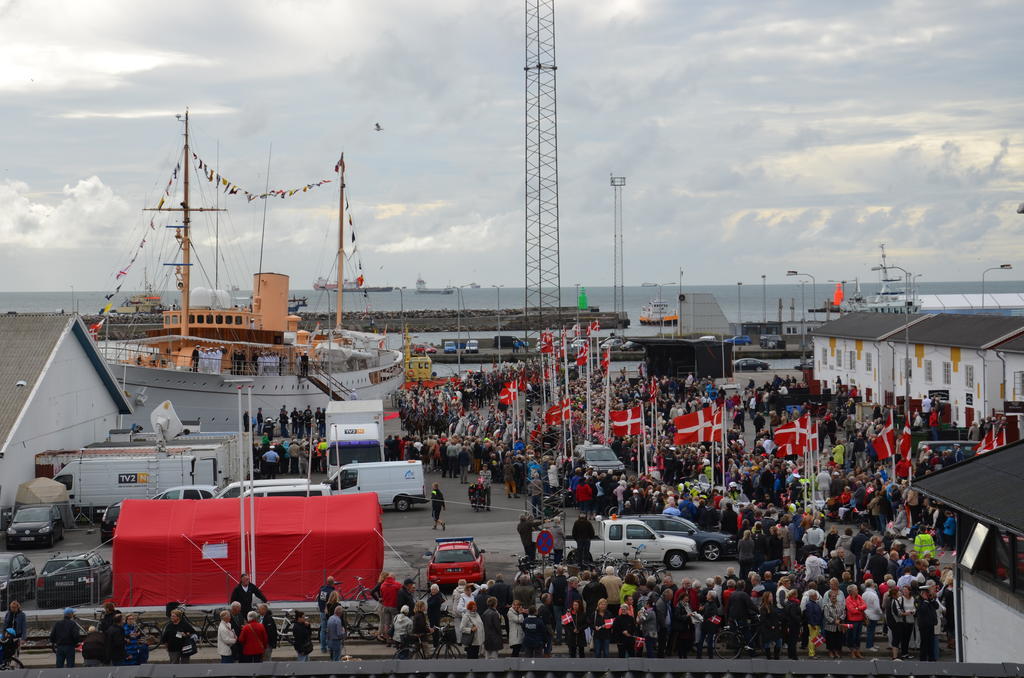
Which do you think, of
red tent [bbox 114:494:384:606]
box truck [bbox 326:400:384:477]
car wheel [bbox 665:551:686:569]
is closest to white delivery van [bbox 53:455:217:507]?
box truck [bbox 326:400:384:477]

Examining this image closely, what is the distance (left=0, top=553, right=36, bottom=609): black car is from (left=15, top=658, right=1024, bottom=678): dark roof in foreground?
10897mm

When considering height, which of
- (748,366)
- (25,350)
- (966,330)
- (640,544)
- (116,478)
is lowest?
(640,544)

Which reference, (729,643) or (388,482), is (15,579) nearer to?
(388,482)

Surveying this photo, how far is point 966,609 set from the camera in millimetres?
13656

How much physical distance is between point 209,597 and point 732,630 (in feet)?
29.9

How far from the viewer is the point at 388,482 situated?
98.2 ft

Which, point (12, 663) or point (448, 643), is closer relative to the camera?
point (12, 663)

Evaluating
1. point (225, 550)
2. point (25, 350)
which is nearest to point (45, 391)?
point (25, 350)

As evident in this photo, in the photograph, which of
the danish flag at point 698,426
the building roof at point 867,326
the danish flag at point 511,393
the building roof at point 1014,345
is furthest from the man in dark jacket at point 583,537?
the building roof at point 867,326

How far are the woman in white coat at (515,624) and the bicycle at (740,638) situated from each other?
3.07 m

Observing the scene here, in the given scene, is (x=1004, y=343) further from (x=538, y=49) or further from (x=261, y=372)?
(x=261, y=372)

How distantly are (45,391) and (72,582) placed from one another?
13.9 m

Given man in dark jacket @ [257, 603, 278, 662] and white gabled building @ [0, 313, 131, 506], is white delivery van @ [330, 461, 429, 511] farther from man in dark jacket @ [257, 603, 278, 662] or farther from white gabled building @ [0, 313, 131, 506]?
man in dark jacket @ [257, 603, 278, 662]

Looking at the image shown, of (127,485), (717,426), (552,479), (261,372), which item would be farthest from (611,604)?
(261,372)
